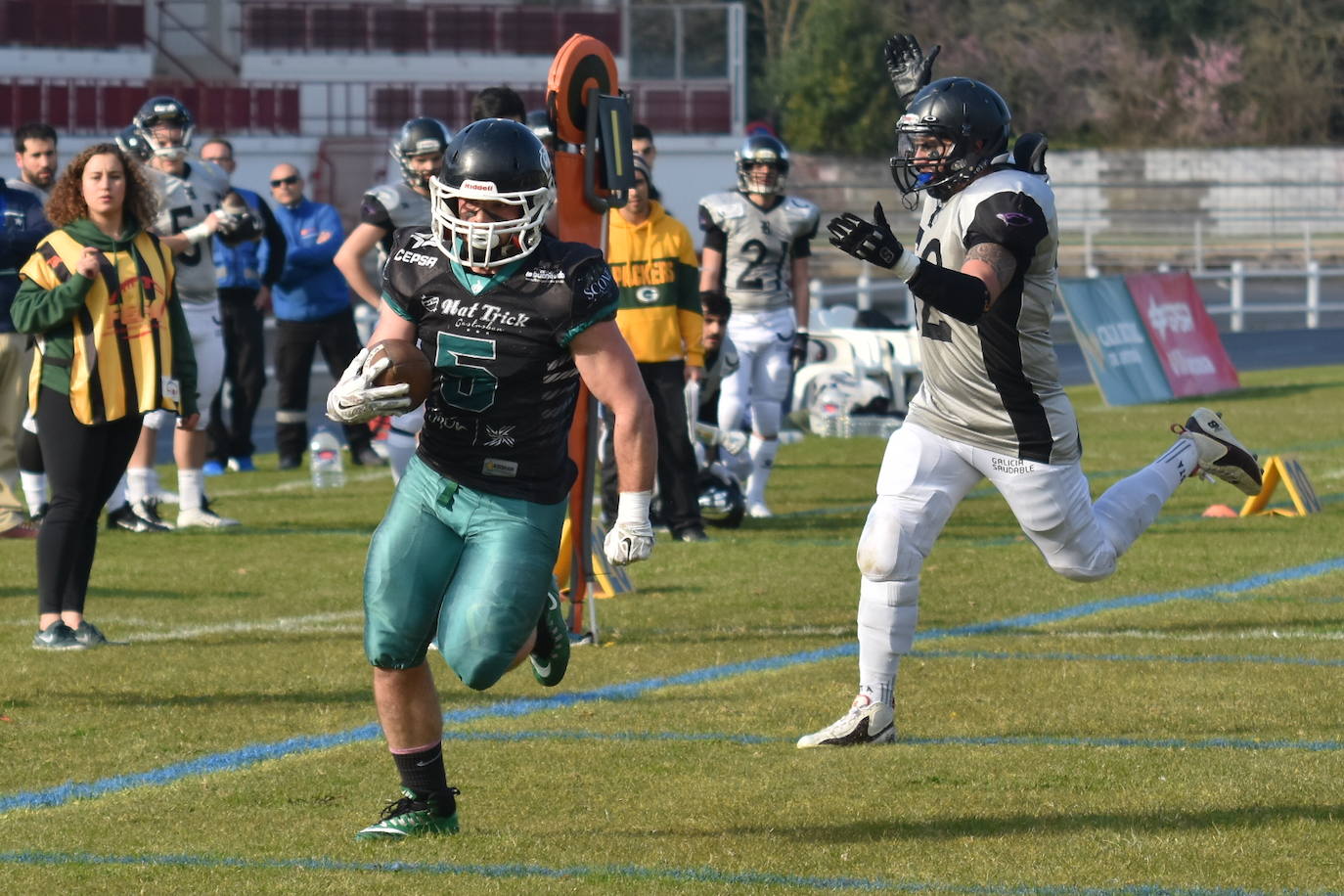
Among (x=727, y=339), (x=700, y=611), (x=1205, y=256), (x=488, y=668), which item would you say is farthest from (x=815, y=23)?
(x=488, y=668)

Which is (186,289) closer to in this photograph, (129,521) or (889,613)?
(129,521)

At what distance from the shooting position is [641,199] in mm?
10773

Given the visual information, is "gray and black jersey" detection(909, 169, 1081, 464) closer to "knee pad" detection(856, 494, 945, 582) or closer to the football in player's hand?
"knee pad" detection(856, 494, 945, 582)

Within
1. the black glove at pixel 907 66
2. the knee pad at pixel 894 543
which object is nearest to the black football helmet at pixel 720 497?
the black glove at pixel 907 66

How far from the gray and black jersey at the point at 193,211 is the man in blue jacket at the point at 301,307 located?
2.51 metres

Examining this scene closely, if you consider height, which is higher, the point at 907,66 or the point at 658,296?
the point at 907,66

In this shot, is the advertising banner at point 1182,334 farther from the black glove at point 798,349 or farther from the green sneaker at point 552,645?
the green sneaker at point 552,645

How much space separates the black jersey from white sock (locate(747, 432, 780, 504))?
23.2 ft

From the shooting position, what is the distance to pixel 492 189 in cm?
502

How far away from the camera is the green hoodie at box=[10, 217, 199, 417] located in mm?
8289

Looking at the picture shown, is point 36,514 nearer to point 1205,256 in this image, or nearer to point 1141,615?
point 1141,615

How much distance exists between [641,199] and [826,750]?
5054 mm

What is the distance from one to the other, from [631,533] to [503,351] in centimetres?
57

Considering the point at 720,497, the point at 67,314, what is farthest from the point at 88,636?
the point at 720,497
